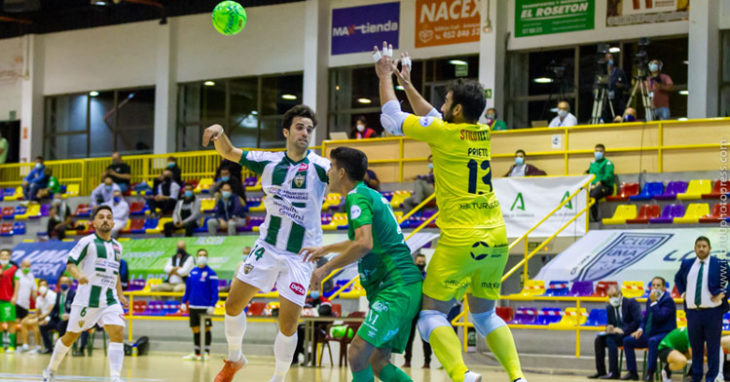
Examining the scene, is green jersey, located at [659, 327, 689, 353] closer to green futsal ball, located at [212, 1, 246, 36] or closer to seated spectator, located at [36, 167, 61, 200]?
green futsal ball, located at [212, 1, 246, 36]

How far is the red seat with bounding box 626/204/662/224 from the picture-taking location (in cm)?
1973

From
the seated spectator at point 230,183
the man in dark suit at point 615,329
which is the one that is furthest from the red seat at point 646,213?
the seated spectator at point 230,183

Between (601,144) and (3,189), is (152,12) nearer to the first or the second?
(3,189)

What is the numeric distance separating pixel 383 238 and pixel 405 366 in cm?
1034

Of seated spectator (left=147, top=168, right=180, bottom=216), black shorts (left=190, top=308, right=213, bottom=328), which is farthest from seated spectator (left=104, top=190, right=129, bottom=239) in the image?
black shorts (left=190, top=308, right=213, bottom=328)

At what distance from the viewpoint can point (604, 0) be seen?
988 inches

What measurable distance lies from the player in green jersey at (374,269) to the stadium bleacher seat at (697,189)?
1401 cm

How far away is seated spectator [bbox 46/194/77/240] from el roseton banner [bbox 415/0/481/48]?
35.1 feet

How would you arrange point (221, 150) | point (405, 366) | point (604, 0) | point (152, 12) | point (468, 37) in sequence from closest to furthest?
point (221, 150), point (405, 366), point (604, 0), point (468, 37), point (152, 12)

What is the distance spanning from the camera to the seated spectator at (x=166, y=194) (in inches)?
1068

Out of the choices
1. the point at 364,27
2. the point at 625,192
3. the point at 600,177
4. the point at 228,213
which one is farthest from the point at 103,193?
the point at 625,192

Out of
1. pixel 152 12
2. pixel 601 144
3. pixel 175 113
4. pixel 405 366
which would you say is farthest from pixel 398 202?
pixel 152 12

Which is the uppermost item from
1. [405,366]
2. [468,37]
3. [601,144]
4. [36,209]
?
[468,37]

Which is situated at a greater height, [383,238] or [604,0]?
[604,0]
